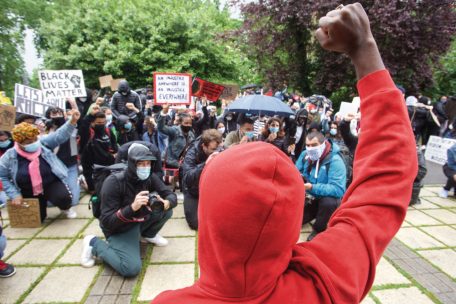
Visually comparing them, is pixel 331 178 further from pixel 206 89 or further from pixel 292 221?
pixel 206 89

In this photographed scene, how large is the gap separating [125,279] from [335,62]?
1015 cm

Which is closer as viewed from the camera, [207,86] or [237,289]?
[237,289]

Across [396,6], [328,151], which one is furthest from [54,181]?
[396,6]

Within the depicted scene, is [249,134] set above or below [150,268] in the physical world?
above

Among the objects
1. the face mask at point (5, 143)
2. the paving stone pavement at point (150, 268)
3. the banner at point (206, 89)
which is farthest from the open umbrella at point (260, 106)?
the face mask at point (5, 143)

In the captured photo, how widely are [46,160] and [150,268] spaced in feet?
7.39

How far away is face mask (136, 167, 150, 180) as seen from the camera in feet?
10.6

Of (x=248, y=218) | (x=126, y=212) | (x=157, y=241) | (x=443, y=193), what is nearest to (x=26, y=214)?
(x=157, y=241)

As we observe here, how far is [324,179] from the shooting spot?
4.01 meters

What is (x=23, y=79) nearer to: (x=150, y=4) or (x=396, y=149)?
(x=150, y=4)

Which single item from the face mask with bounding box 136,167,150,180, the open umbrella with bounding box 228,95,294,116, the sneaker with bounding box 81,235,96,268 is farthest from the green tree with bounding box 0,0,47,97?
the face mask with bounding box 136,167,150,180

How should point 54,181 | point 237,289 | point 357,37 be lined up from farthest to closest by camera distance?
1. point 54,181
2. point 357,37
3. point 237,289

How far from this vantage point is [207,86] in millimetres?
7422

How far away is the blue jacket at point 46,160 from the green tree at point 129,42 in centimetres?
926
